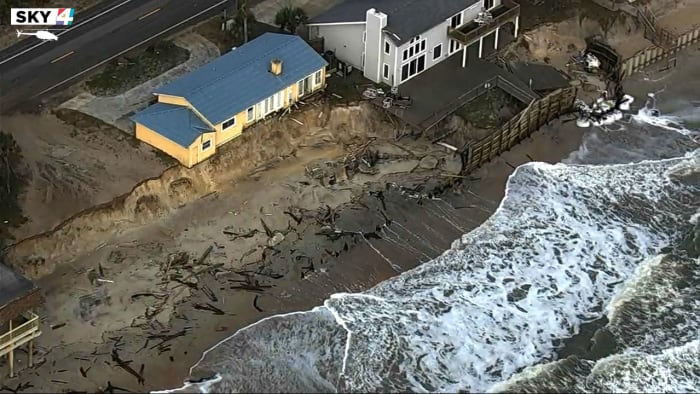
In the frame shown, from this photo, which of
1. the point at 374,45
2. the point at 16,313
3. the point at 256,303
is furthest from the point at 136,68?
the point at 16,313

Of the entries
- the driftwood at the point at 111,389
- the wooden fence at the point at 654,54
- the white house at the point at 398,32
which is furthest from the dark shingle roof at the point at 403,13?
the driftwood at the point at 111,389

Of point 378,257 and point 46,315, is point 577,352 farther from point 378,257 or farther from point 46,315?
point 46,315

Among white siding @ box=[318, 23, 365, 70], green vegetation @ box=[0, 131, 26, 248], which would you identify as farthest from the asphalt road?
white siding @ box=[318, 23, 365, 70]

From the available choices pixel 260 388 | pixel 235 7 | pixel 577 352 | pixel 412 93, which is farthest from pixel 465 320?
pixel 235 7

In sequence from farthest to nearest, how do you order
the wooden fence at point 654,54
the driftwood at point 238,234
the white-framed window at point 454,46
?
the wooden fence at point 654,54
the white-framed window at point 454,46
the driftwood at point 238,234

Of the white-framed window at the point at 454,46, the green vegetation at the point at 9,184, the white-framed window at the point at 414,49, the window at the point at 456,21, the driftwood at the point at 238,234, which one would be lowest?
the driftwood at the point at 238,234

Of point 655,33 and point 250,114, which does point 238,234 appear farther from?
point 655,33

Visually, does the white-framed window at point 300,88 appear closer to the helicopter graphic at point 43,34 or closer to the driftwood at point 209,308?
the helicopter graphic at point 43,34
